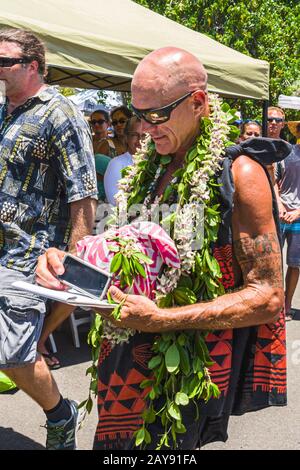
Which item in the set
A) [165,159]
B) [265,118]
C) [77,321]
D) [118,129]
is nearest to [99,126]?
[118,129]

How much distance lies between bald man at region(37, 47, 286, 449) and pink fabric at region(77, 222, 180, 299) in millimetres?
88

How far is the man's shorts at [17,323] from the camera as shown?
2742mm

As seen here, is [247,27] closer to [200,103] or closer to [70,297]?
[200,103]

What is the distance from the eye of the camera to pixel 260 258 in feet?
5.93

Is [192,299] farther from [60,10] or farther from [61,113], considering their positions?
[60,10]

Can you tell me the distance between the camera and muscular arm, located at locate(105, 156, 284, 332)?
70.5 inches

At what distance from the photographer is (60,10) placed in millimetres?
5191

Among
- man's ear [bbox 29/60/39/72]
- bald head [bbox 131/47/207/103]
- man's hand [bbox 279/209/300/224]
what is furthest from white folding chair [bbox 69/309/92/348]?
bald head [bbox 131/47/207/103]

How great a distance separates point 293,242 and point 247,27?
11.7 meters

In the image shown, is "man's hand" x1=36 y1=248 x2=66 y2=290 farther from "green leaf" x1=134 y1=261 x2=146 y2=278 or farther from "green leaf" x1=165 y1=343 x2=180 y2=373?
"green leaf" x1=165 y1=343 x2=180 y2=373

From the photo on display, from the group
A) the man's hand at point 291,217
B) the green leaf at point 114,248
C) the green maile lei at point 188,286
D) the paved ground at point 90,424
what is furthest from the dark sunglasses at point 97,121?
the green leaf at point 114,248

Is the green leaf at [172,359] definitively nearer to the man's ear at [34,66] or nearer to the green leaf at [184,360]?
the green leaf at [184,360]

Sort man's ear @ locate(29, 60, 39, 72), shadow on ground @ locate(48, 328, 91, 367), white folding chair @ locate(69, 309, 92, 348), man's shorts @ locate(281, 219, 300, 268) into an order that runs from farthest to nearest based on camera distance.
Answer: man's shorts @ locate(281, 219, 300, 268) → white folding chair @ locate(69, 309, 92, 348) → shadow on ground @ locate(48, 328, 91, 367) → man's ear @ locate(29, 60, 39, 72)

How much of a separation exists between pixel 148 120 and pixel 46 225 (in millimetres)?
1247
